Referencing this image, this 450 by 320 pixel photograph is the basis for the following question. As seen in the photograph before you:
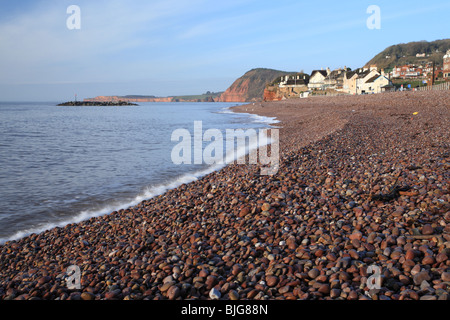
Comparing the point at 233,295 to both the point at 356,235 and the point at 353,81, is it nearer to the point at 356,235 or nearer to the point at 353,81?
the point at 356,235

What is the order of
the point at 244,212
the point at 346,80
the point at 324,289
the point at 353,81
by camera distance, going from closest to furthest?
the point at 324,289, the point at 244,212, the point at 353,81, the point at 346,80

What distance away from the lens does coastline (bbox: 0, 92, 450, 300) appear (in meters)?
3.58

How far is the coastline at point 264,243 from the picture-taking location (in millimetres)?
3578

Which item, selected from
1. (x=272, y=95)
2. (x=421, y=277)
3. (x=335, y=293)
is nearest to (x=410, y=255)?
(x=421, y=277)

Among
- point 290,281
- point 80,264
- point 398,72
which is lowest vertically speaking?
point 80,264

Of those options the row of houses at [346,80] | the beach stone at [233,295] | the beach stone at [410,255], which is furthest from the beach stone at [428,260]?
the row of houses at [346,80]

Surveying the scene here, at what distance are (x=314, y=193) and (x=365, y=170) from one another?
7.13ft

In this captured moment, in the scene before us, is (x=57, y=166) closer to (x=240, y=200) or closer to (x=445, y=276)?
(x=240, y=200)

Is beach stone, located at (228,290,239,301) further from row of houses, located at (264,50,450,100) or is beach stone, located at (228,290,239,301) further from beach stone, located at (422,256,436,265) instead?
row of houses, located at (264,50,450,100)

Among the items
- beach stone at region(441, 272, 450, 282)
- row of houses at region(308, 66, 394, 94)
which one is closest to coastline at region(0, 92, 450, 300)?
beach stone at region(441, 272, 450, 282)

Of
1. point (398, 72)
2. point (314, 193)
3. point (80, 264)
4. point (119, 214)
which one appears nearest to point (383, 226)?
point (314, 193)

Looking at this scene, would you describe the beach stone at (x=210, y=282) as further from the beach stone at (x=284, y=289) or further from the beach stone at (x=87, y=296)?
the beach stone at (x=87, y=296)

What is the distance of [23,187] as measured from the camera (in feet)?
36.2

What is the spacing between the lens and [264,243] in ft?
14.9
